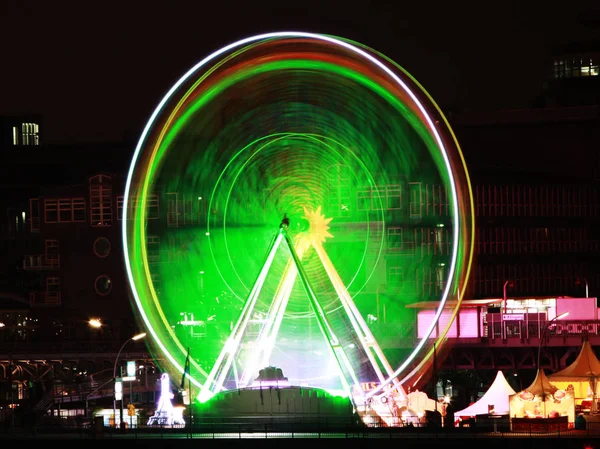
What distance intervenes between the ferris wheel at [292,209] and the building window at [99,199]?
11.2 meters

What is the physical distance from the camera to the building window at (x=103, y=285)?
108938 millimetres

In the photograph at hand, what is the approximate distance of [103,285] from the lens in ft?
359

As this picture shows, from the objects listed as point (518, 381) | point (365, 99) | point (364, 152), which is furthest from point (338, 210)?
point (365, 99)

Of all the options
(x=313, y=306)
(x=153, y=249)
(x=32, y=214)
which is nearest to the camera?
(x=313, y=306)

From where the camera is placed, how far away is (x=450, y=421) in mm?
64562

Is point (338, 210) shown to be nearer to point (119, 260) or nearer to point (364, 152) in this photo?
point (364, 152)

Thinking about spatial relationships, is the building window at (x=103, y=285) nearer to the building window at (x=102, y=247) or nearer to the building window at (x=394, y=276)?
the building window at (x=102, y=247)

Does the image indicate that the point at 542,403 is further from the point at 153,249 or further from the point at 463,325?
the point at 153,249

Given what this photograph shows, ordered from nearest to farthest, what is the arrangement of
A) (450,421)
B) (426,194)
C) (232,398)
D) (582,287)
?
(450,421) → (232,398) → (426,194) → (582,287)

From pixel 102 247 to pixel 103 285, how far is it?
2.74 metres

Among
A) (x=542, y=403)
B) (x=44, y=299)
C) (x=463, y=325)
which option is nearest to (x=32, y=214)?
(x=44, y=299)

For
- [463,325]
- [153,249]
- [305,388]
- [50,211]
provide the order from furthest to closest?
[50,211] < [153,249] < [463,325] < [305,388]

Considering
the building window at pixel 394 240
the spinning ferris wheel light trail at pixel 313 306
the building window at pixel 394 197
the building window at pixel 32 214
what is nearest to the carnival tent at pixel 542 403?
the spinning ferris wheel light trail at pixel 313 306

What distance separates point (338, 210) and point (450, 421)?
3216cm
